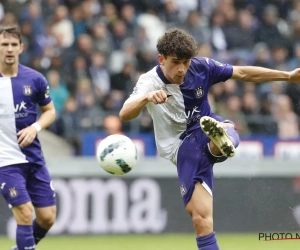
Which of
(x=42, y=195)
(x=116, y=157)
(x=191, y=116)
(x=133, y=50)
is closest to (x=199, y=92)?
(x=191, y=116)

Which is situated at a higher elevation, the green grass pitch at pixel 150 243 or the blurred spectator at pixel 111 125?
the blurred spectator at pixel 111 125

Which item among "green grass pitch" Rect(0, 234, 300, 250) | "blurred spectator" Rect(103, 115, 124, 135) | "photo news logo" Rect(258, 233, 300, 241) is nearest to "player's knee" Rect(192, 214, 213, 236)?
"green grass pitch" Rect(0, 234, 300, 250)

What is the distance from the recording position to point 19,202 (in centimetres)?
737

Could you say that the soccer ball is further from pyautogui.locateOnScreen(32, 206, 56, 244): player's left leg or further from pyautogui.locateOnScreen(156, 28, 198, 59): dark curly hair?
pyautogui.locateOnScreen(156, 28, 198, 59): dark curly hair

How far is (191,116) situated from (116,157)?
0.80 meters

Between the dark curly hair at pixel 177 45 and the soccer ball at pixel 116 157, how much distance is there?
3.51ft

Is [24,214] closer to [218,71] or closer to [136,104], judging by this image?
[136,104]

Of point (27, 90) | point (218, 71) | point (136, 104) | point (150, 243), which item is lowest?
point (150, 243)

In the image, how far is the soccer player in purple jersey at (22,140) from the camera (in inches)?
293

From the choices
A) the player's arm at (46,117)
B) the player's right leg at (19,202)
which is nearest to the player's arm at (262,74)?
the player's arm at (46,117)

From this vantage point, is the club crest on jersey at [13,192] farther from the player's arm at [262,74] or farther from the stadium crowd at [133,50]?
the stadium crowd at [133,50]

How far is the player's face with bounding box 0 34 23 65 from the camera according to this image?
767 cm

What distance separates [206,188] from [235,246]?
135 inches

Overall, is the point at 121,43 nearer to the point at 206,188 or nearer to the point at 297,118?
the point at 297,118
